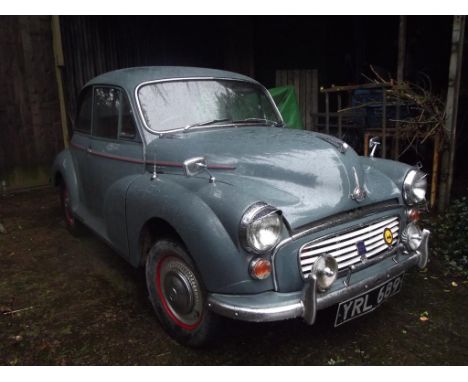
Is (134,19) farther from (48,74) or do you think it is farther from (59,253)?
(59,253)

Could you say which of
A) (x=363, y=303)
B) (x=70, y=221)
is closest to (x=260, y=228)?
(x=363, y=303)

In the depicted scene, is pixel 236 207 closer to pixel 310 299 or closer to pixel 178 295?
Result: pixel 310 299

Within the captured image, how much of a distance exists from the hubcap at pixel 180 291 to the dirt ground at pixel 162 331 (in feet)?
0.65

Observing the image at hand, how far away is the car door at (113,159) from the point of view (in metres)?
3.04

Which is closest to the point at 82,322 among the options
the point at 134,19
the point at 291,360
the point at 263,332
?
the point at 263,332

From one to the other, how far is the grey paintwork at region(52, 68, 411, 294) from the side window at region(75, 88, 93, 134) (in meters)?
0.48

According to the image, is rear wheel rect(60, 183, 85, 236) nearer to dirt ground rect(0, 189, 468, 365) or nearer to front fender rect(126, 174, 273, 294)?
dirt ground rect(0, 189, 468, 365)

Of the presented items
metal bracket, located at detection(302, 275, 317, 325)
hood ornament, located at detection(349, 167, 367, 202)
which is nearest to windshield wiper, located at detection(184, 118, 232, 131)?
hood ornament, located at detection(349, 167, 367, 202)

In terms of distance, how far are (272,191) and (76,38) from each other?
591cm

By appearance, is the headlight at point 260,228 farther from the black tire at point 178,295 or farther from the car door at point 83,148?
the car door at point 83,148

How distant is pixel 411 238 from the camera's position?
8.77 ft

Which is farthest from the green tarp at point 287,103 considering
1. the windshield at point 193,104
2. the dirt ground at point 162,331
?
the dirt ground at point 162,331

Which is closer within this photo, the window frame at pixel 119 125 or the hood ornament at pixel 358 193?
the hood ornament at pixel 358 193

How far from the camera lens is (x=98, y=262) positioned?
398 cm
